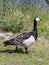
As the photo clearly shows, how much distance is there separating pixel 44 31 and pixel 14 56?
2.96 metres

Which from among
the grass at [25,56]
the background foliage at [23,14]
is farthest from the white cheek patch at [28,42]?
the background foliage at [23,14]

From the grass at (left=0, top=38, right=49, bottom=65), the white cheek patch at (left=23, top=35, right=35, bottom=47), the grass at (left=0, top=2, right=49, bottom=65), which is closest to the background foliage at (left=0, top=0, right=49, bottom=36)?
the grass at (left=0, top=2, right=49, bottom=65)

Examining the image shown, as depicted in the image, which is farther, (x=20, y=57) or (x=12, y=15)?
(x=12, y=15)

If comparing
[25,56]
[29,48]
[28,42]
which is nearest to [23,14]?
[29,48]

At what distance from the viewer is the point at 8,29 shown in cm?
1062

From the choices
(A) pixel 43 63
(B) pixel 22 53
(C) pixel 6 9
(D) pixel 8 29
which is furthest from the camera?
(C) pixel 6 9

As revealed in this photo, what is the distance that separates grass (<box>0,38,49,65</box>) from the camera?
24.7 ft

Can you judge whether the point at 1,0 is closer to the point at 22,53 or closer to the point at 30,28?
the point at 30,28

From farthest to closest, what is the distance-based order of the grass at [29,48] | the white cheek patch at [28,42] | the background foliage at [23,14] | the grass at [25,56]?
the background foliage at [23,14]
the white cheek patch at [28,42]
the grass at [29,48]
the grass at [25,56]

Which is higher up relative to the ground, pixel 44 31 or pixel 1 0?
pixel 1 0

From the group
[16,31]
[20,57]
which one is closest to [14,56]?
[20,57]

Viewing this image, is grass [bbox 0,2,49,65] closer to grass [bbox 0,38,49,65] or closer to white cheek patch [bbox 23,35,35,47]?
grass [bbox 0,38,49,65]

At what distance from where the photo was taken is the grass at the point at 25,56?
752cm

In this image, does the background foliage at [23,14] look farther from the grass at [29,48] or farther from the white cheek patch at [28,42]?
the white cheek patch at [28,42]
